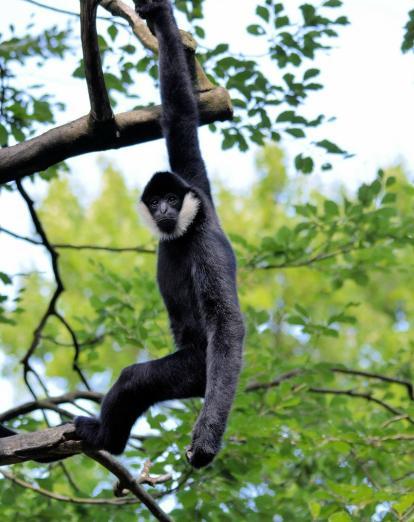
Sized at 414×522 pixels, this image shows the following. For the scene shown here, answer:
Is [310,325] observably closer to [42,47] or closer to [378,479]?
[378,479]

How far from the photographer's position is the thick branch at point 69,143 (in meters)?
4.57

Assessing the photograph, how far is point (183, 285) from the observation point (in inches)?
205

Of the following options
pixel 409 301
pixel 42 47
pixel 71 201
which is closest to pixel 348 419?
pixel 42 47

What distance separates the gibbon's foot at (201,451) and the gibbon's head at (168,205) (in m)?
1.65

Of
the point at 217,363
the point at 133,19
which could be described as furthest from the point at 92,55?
the point at 217,363

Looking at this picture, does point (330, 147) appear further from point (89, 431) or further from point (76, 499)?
point (76, 499)

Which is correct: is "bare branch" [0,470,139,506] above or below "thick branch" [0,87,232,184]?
below

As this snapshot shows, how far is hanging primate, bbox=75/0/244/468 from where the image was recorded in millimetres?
4781

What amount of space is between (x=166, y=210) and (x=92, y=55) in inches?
58.6

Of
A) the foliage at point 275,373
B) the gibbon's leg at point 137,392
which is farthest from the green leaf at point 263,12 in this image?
the gibbon's leg at point 137,392

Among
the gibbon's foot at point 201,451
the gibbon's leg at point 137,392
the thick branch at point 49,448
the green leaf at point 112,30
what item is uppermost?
the green leaf at point 112,30

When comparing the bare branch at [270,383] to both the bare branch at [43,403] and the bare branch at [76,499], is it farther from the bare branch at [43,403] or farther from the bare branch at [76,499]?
the bare branch at [76,499]

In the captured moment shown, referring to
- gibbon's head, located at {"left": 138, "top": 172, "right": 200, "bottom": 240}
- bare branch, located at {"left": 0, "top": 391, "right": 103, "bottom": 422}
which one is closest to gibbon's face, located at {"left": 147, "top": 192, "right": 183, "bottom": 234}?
gibbon's head, located at {"left": 138, "top": 172, "right": 200, "bottom": 240}

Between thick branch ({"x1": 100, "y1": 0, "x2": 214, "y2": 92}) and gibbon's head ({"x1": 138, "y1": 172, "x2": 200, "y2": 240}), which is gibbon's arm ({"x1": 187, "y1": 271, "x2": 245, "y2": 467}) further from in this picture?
thick branch ({"x1": 100, "y1": 0, "x2": 214, "y2": 92})
